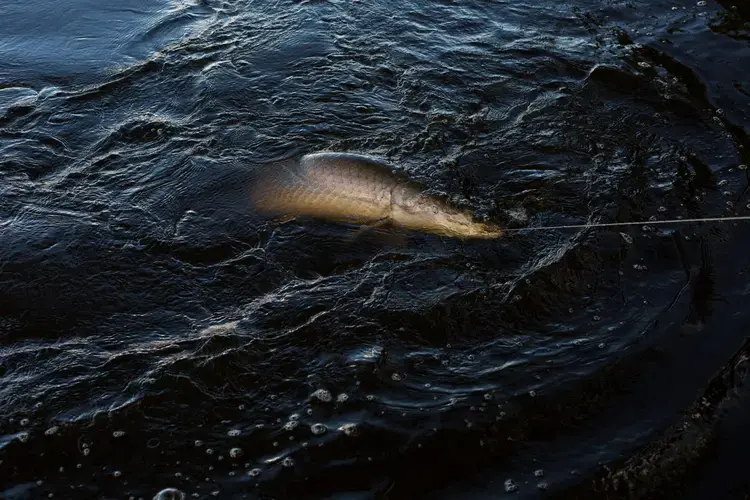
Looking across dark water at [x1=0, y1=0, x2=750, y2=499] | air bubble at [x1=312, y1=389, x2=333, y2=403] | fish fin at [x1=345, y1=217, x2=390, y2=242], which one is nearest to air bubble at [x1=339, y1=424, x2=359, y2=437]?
dark water at [x1=0, y1=0, x2=750, y2=499]

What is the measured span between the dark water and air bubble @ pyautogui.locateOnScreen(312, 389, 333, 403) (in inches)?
1.2

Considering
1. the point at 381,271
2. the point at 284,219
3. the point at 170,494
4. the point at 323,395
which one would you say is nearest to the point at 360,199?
the point at 284,219

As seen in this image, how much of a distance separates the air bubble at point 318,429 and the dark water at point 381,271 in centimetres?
4

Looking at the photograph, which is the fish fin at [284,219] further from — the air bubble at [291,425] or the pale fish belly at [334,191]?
the air bubble at [291,425]

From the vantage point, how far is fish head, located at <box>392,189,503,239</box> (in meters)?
5.04

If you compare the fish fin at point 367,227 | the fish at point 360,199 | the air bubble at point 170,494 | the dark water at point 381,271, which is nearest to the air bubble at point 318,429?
the dark water at point 381,271

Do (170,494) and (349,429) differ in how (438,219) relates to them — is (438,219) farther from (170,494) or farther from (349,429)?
(170,494)

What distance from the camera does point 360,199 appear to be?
524 centimetres

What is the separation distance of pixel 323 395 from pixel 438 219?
1.76 metres

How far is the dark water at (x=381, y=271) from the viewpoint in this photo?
360 centimetres

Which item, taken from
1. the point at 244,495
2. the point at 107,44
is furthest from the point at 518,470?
the point at 107,44

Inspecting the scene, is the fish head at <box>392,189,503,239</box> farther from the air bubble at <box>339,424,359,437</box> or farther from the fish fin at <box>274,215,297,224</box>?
the air bubble at <box>339,424,359,437</box>

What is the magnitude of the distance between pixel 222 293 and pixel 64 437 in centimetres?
132

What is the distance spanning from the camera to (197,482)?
348cm
